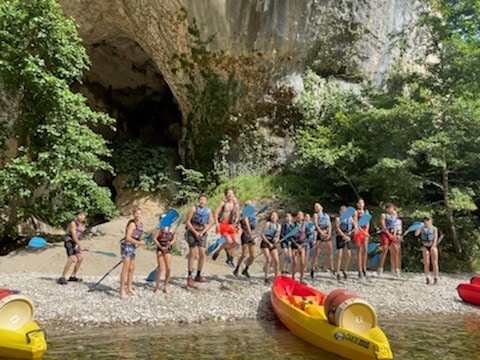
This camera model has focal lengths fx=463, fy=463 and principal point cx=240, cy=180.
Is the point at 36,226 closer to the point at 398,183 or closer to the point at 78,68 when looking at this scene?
the point at 78,68

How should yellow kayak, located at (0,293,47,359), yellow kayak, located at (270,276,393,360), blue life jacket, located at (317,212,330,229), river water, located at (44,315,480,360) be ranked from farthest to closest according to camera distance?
blue life jacket, located at (317,212,330,229)
river water, located at (44,315,480,360)
yellow kayak, located at (270,276,393,360)
yellow kayak, located at (0,293,47,359)

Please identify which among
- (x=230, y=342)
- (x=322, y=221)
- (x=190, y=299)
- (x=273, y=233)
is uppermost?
(x=322, y=221)

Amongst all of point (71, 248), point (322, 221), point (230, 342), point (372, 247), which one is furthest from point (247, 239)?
point (372, 247)

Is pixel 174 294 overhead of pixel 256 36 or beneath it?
beneath

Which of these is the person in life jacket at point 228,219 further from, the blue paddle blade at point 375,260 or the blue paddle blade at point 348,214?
the blue paddle blade at point 375,260

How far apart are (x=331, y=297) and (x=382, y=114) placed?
8756 millimetres

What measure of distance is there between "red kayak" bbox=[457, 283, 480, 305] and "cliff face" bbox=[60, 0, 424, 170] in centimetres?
955

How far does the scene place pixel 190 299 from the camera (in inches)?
332

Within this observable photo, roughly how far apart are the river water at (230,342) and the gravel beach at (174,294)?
0.38 m

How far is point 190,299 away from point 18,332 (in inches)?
135

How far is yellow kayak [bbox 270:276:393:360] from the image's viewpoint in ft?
18.8

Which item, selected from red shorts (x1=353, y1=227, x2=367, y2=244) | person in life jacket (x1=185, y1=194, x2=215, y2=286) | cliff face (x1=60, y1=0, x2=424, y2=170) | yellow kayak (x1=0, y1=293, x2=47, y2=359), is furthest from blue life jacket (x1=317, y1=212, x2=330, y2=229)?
cliff face (x1=60, y1=0, x2=424, y2=170)

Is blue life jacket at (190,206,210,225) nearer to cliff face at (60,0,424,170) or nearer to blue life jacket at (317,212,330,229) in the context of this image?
blue life jacket at (317,212,330,229)

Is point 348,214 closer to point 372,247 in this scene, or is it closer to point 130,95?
point 372,247
